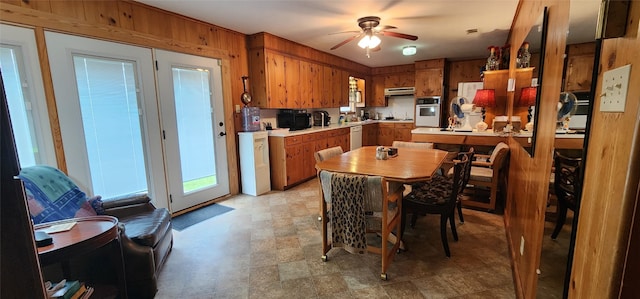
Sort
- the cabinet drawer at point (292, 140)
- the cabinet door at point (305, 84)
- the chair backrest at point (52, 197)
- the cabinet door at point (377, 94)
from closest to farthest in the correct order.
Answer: the chair backrest at point (52, 197), the cabinet drawer at point (292, 140), the cabinet door at point (305, 84), the cabinet door at point (377, 94)

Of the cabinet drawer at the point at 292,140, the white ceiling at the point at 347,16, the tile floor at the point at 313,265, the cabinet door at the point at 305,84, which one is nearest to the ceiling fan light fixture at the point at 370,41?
the white ceiling at the point at 347,16

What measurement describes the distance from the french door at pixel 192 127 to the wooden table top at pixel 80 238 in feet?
5.63

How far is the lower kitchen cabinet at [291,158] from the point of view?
4.18 meters

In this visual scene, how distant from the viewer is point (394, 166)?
2293 millimetres

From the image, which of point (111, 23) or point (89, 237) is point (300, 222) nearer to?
point (89, 237)

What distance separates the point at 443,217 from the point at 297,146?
2622 mm

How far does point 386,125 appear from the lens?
7406 millimetres

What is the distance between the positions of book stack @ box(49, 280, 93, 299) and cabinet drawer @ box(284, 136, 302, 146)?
2.96m

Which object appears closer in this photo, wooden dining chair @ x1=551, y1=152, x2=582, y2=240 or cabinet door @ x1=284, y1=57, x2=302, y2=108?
wooden dining chair @ x1=551, y1=152, x2=582, y2=240

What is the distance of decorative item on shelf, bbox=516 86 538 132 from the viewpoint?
183cm

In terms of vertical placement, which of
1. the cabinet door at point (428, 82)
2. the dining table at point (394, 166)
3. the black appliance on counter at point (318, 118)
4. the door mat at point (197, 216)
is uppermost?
the cabinet door at point (428, 82)

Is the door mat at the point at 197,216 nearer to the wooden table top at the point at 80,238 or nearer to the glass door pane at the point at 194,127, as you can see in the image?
the glass door pane at the point at 194,127

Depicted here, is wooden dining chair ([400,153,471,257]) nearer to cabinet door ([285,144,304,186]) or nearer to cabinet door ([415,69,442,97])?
cabinet door ([285,144,304,186])

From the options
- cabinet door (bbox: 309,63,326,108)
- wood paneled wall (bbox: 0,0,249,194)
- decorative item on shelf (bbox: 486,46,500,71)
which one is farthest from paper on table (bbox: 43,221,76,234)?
decorative item on shelf (bbox: 486,46,500,71)
